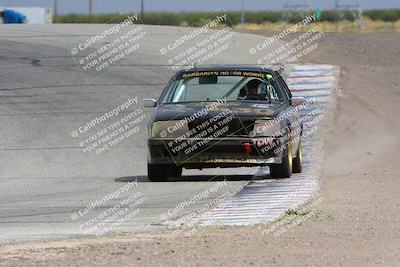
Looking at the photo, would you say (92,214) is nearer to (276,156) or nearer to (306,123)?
(276,156)

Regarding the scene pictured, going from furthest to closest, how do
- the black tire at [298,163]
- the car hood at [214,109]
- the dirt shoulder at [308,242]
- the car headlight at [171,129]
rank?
the black tire at [298,163]
the car hood at [214,109]
the car headlight at [171,129]
the dirt shoulder at [308,242]

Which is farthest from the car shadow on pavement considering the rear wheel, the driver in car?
the driver in car

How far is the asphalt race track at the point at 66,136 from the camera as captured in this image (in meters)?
11.9

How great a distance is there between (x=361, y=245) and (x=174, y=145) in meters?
5.73

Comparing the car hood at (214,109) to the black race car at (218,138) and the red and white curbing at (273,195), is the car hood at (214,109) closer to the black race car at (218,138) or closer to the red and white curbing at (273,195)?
the black race car at (218,138)

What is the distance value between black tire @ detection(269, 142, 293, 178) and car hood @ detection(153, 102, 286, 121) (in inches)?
19.2

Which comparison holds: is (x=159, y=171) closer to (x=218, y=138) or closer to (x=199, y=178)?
(x=218, y=138)

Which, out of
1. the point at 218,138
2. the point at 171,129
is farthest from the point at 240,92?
the point at 171,129

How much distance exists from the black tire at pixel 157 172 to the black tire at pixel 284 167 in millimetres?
1323

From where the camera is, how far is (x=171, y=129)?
564 inches

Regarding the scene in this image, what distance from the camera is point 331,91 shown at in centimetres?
2459

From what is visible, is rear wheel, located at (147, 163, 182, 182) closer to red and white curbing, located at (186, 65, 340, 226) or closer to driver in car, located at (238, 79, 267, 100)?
red and white curbing, located at (186, 65, 340, 226)

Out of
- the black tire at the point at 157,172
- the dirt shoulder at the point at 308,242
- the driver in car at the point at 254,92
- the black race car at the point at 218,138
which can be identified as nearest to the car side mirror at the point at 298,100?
the driver in car at the point at 254,92

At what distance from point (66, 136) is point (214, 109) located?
593 cm
